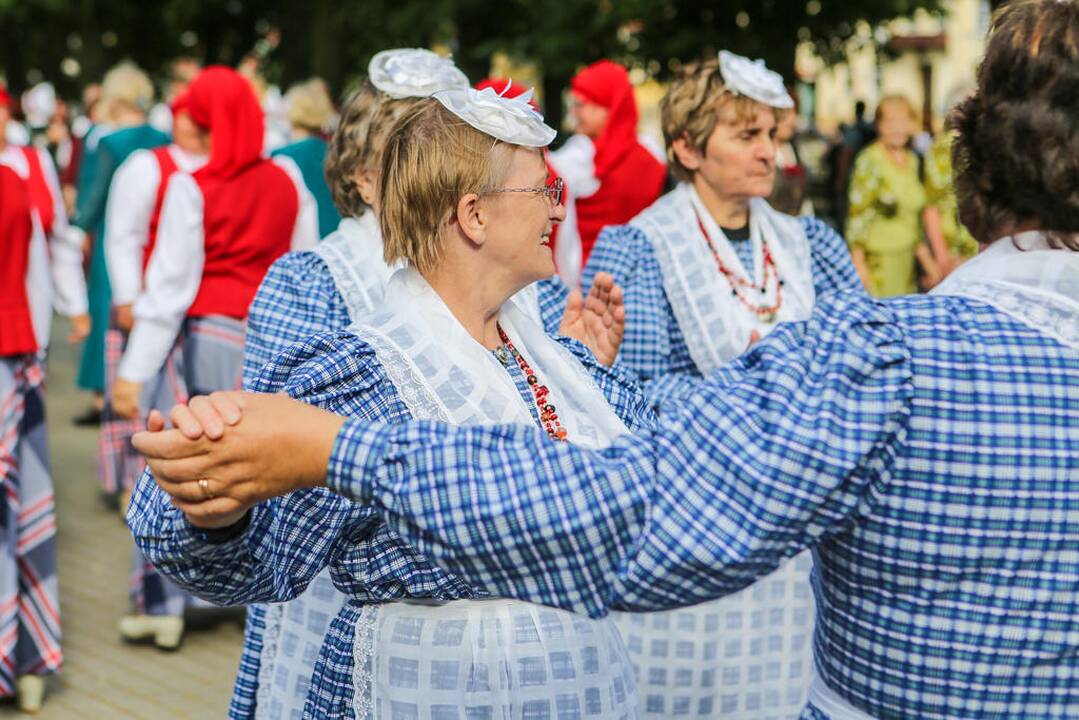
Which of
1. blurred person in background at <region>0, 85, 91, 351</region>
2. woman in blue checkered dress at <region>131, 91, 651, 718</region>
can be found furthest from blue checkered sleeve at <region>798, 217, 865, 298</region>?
blurred person in background at <region>0, 85, 91, 351</region>

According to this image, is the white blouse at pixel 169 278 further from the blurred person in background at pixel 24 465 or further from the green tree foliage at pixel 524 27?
the green tree foliage at pixel 524 27

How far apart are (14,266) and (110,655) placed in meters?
1.62

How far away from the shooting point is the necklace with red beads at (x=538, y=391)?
2.45 metres

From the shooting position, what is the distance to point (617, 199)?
775cm

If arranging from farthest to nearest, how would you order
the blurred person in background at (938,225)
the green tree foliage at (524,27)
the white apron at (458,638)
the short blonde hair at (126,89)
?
the green tree foliage at (524,27)
the short blonde hair at (126,89)
the blurred person in background at (938,225)
the white apron at (458,638)

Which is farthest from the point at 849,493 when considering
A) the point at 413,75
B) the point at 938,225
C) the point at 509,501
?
the point at 938,225

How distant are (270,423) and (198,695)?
12.6ft

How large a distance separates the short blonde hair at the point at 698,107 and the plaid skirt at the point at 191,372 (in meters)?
2.02

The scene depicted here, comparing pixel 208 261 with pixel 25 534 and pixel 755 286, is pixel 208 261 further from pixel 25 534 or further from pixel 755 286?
pixel 755 286

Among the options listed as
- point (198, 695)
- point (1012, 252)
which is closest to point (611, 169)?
point (198, 695)

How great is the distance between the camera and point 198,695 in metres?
5.27

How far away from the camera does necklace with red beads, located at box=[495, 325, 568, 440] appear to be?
245 centimetres

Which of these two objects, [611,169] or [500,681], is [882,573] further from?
[611,169]

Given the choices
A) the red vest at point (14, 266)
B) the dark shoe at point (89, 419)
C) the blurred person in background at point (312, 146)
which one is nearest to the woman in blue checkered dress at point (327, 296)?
the red vest at point (14, 266)
